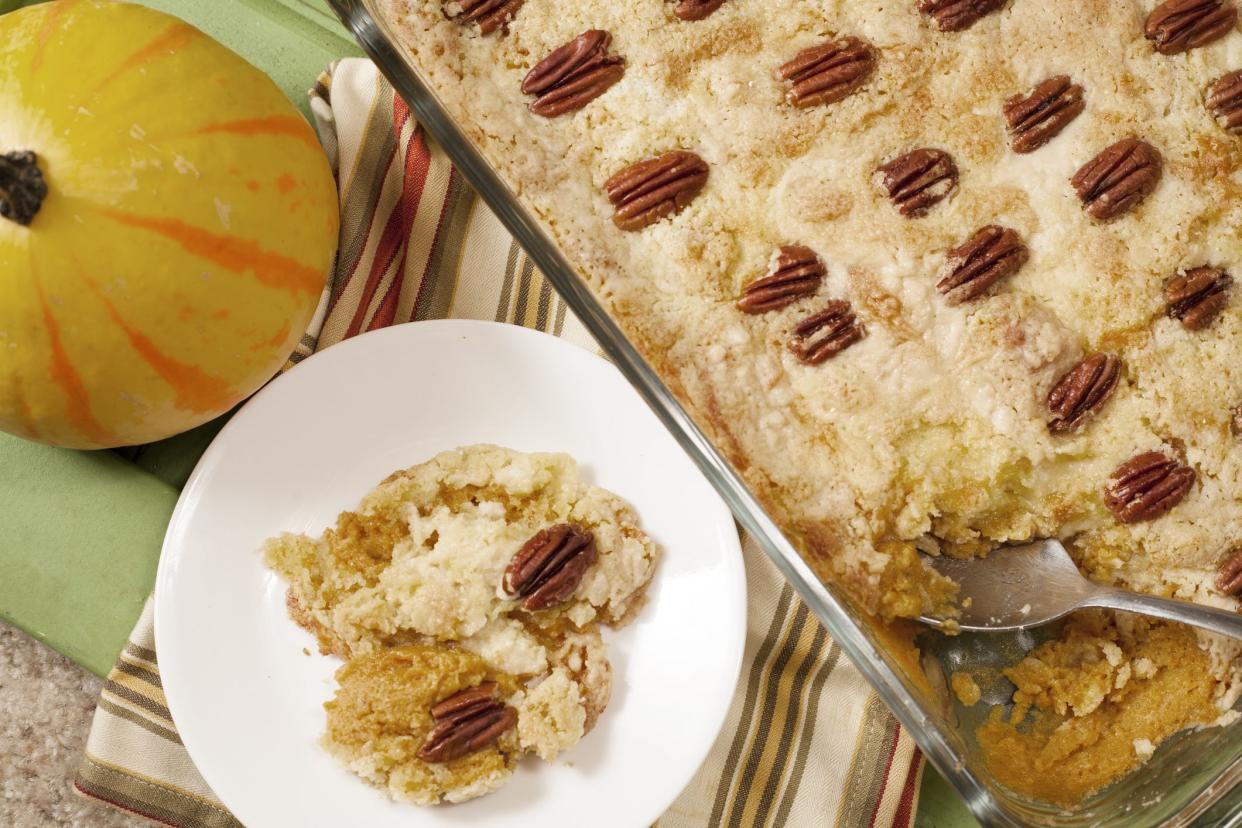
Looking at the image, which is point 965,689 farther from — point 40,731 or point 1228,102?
point 40,731

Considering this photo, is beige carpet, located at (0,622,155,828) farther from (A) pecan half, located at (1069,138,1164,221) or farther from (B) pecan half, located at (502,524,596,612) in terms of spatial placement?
(A) pecan half, located at (1069,138,1164,221)

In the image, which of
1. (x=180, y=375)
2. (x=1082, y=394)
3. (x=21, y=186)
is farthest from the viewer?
(x=180, y=375)

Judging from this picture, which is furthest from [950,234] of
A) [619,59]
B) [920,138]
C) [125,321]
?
[125,321]

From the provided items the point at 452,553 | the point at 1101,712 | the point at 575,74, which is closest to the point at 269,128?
the point at 575,74

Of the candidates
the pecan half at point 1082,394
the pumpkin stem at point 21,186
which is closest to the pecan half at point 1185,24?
the pecan half at point 1082,394

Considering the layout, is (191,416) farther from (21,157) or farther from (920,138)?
(920,138)

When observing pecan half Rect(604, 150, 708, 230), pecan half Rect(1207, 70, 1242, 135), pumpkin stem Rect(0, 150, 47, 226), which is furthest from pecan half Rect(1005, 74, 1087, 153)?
pumpkin stem Rect(0, 150, 47, 226)

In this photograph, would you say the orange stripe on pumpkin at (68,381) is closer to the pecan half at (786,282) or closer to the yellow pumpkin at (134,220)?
the yellow pumpkin at (134,220)
